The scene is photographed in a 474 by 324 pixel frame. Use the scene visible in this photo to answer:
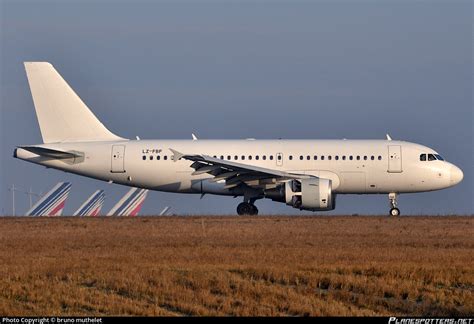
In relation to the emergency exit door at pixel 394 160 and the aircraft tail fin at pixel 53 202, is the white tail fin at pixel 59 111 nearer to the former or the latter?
the emergency exit door at pixel 394 160

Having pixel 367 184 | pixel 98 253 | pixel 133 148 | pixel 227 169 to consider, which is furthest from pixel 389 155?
pixel 98 253

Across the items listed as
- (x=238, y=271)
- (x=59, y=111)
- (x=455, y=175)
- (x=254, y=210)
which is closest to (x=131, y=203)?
(x=59, y=111)

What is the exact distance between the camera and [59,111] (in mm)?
50031

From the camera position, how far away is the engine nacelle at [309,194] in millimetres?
44812

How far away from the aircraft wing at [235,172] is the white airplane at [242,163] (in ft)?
0.14

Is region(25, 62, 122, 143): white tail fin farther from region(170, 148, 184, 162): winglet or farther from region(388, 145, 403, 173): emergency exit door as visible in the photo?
region(388, 145, 403, 173): emergency exit door

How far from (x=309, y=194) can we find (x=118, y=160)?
9013 millimetres

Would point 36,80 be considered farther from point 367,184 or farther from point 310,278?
point 310,278

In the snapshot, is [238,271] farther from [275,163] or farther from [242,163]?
[242,163]

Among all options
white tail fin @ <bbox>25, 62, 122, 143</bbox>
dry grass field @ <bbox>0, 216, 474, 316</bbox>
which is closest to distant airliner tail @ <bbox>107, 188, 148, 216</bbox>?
white tail fin @ <bbox>25, 62, 122, 143</bbox>

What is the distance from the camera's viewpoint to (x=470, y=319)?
A: 1759 cm

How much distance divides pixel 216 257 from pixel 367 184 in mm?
21924

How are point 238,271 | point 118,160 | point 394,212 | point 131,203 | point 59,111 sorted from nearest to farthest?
point 238,271 < point 394,212 < point 118,160 < point 59,111 < point 131,203

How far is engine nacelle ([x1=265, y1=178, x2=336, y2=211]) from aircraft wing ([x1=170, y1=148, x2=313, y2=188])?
2.28ft
